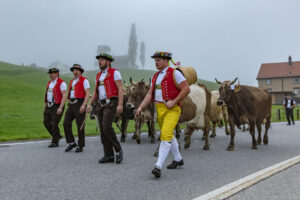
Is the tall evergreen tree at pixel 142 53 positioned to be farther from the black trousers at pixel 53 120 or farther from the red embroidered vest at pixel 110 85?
the red embroidered vest at pixel 110 85

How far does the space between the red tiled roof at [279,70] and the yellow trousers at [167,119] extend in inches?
3049

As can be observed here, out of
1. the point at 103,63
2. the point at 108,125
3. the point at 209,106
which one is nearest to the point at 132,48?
the point at 209,106

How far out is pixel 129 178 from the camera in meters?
4.78

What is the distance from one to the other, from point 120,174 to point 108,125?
49.8 inches

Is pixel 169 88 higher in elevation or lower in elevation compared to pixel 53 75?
lower

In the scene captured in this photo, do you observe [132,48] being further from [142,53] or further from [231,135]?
[231,135]

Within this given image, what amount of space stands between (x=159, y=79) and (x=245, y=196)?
8.09 ft

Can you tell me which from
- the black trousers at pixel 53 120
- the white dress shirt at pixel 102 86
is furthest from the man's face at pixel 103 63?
the black trousers at pixel 53 120

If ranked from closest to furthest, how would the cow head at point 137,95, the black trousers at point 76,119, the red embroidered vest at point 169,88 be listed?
the red embroidered vest at point 169,88
the black trousers at point 76,119
the cow head at point 137,95

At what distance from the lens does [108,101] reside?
607cm

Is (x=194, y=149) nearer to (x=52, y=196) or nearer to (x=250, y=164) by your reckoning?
(x=250, y=164)

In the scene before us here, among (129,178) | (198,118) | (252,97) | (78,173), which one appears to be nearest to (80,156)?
(78,173)

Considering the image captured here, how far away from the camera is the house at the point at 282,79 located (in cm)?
7356

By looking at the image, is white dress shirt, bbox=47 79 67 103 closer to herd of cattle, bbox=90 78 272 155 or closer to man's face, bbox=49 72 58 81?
man's face, bbox=49 72 58 81
